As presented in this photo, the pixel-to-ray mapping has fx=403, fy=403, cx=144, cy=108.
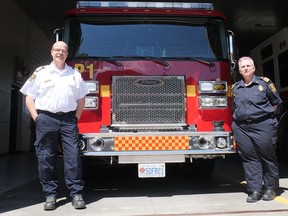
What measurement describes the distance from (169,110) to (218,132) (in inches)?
31.4

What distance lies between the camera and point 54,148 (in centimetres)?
525

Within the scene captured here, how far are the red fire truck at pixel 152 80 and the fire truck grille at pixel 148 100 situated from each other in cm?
1

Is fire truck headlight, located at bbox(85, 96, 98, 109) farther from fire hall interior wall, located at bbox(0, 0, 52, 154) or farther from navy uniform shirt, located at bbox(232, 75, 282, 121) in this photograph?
fire hall interior wall, located at bbox(0, 0, 52, 154)

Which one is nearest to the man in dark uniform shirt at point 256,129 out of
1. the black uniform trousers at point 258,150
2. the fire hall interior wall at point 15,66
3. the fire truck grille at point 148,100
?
the black uniform trousers at point 258,150

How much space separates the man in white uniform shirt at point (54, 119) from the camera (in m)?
5.15

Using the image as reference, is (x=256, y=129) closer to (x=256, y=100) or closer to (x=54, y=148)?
(x=256, y=100)

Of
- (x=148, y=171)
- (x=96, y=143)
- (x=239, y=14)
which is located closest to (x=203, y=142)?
(x=148, y=171)

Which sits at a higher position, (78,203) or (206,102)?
(206,102)

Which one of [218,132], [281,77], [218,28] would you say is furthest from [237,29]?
[218,132]

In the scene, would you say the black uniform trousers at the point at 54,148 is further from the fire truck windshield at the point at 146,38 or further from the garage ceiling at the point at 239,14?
the garage ceiling at the point at 239,14

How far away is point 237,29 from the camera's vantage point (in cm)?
1830

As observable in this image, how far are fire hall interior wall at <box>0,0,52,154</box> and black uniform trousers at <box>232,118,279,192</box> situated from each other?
9.99m

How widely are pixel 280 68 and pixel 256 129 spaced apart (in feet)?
15.8

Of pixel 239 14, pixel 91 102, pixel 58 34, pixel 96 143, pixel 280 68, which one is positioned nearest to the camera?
pixel 96 143
